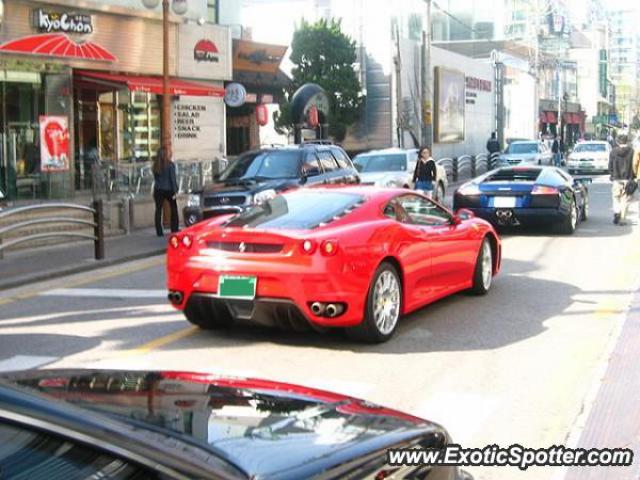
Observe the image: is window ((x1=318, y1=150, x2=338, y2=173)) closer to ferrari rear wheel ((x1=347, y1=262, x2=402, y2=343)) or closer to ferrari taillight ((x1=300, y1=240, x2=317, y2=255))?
ferrari rear wheel ((x1=347, y1=262, x2=402, y2=343))

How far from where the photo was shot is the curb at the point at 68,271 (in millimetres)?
12316

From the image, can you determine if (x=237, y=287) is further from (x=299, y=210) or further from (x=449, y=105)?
(x=449, y=105)

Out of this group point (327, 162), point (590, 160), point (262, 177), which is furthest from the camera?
point (590, 160)

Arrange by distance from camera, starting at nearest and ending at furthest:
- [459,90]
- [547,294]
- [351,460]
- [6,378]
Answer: [351,460]
[6,378]
[547,294]
[459,90]

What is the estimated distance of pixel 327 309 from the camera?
773cm

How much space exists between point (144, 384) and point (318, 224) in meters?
5.00

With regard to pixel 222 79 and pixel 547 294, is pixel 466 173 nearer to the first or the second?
pixel 222 79

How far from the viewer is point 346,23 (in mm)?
46844

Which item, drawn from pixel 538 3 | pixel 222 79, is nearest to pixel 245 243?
pixel 222 79

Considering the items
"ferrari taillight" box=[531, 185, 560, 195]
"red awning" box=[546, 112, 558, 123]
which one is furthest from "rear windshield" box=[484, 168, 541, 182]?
"red awning" box=[546, 112, 558, 123]

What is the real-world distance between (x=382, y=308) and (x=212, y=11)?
24950mm

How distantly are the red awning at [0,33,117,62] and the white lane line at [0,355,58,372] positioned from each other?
48.1ft

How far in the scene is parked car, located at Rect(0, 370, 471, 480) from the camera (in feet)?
7.91

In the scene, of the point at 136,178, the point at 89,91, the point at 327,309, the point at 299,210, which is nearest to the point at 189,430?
the point at 327,309
